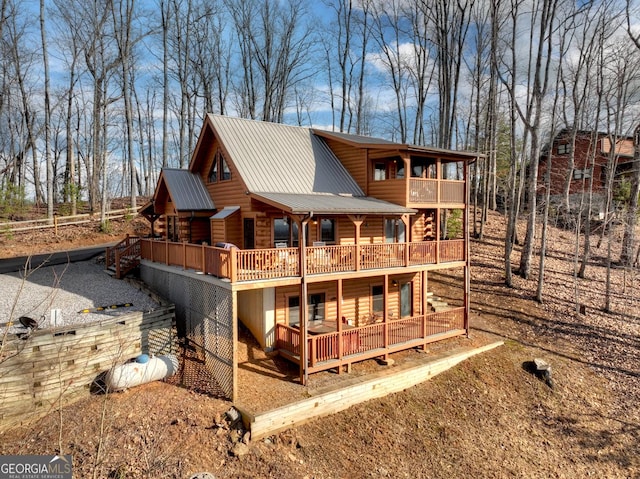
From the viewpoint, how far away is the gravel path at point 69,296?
12.7 m

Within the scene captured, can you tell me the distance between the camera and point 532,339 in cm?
1644

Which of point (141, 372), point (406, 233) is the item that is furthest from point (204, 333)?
point (406, 233)

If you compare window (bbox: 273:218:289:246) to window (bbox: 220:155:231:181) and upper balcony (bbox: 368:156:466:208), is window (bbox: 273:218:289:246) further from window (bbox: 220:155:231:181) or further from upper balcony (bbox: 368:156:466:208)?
upper balcony (bbox: 368:156:466:208)

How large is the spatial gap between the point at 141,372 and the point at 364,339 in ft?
23.3

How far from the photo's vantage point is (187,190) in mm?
17531

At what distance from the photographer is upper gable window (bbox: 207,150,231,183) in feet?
54.4

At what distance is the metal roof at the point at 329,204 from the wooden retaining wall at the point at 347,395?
5465 mm

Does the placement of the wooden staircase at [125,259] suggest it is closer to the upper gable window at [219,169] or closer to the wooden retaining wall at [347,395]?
the upper gable window at [219,169]

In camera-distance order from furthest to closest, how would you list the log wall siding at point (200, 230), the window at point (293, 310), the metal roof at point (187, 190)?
1. the log wall siding at point (200, 230)
2. the metal roof at point (187, 190)
3. the window at point (293, 310)

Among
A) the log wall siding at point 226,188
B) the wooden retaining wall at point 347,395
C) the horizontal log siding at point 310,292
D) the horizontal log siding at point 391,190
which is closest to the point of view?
the wooden retaining wall at point 347,395

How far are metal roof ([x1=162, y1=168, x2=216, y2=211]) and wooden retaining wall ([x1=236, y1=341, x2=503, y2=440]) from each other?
9204mm

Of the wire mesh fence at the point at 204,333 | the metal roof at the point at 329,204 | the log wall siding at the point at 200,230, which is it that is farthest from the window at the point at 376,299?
the log wall siding at the point at 200,230

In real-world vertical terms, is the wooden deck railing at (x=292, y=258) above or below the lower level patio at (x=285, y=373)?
above

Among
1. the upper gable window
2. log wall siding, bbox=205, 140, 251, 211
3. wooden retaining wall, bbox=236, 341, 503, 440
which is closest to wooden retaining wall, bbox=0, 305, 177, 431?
wooden retaining wall, bbox=236, 341, 503, 440
